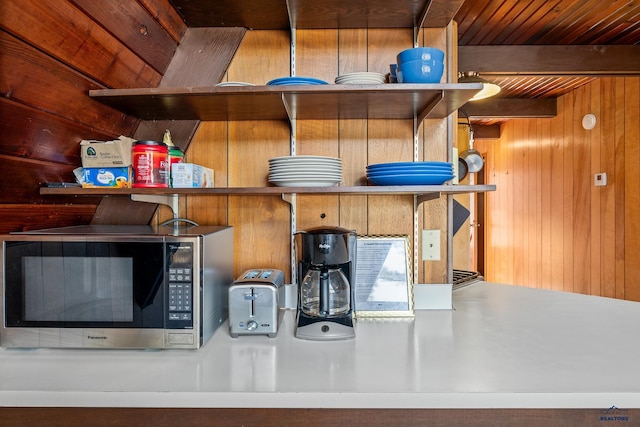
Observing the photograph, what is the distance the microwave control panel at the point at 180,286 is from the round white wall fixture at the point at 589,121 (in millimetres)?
3942

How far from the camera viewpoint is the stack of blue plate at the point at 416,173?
3.88ft

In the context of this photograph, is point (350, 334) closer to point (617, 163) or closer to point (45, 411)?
point (45, 411)

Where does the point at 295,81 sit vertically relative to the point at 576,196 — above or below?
above

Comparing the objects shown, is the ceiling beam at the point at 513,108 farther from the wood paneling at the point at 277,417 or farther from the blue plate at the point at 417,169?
the wood paneling at the point at 277,417

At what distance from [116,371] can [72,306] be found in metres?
0.25

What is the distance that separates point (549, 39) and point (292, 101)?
2374 millimetres

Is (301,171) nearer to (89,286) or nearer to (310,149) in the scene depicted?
(310,149)

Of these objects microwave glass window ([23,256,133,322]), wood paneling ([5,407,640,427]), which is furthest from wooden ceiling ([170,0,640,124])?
wood paneling ([5,407,640,427])

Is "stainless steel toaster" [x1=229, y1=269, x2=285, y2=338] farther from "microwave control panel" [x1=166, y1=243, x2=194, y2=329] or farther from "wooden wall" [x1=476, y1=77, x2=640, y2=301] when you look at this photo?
"wooden wall" [x1=476, y1=77, x2=640, y2=301]

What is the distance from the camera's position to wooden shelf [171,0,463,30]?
1.30 metres

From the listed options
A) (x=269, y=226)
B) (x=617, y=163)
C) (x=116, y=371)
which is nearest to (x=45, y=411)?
(x=116, y=371)

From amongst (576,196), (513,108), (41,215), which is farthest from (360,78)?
(513,108)

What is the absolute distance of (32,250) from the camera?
1.05 metres

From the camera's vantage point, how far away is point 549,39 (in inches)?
109
